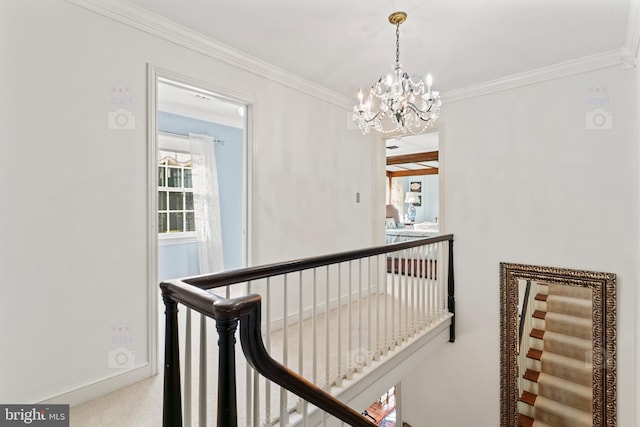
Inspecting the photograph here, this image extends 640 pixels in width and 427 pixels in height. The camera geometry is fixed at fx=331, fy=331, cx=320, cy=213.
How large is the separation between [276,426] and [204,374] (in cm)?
94

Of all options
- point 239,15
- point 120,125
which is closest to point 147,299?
point 120,125

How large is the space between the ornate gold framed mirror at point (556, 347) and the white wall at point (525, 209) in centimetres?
9

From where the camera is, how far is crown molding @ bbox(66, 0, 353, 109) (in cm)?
206

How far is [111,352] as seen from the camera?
2094 mm

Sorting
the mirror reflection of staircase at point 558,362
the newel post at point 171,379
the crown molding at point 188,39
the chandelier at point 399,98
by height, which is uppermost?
the crown molding at point 188,39

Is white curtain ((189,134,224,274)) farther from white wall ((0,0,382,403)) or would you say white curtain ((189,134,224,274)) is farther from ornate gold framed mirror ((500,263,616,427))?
ornate gold framed mirror ((500,263,616,427))

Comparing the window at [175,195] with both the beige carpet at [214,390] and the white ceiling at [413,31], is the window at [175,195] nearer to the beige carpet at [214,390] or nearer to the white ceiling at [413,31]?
the beige carpet at [214,390]

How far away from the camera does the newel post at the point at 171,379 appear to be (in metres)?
1.13

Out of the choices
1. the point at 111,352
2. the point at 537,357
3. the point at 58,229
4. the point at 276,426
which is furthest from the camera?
the point at 537,357

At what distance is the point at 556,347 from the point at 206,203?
4457 millimetres

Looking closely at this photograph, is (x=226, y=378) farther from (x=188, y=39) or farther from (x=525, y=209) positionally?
(x=525, y=209)

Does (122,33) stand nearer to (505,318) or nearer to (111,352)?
(111,352)

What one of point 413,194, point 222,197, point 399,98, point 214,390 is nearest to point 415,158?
point 413,194

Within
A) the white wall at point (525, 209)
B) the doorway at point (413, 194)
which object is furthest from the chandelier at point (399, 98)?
the doorway at point (413, 194)
